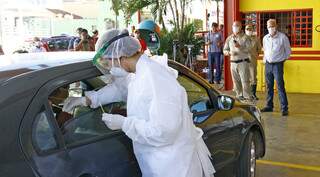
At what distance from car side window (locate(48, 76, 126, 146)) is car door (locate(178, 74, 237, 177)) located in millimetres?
845

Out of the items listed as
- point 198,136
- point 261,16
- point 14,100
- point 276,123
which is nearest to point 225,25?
point 261,16

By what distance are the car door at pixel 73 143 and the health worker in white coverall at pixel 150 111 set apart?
0.28 feet

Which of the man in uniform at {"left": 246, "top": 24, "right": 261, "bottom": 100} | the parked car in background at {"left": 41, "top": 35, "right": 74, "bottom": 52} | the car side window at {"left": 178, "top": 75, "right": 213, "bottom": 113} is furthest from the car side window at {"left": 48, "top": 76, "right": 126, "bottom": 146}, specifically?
the parked car in background at {"left": 41, "top": 35, "right": 74, "bottom": 52}

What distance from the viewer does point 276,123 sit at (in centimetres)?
816

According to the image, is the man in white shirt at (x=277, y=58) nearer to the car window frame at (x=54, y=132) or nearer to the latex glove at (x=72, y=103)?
the latex glove at (x=72, y=103)

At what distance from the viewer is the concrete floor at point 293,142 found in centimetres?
561

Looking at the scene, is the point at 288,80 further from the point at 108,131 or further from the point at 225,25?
the point at 108,131

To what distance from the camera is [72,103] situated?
9.62 ft

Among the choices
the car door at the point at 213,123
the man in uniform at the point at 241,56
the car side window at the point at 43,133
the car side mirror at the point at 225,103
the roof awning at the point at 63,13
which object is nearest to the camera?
the car side window at the point at 43,133

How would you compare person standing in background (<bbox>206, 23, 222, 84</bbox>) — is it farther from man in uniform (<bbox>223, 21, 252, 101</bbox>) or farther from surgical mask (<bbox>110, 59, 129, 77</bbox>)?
surgical mask (<bbox>110, 59, 129, 77</bbox>)

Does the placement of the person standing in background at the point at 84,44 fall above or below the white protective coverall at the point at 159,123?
above

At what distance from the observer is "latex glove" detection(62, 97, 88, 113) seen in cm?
287

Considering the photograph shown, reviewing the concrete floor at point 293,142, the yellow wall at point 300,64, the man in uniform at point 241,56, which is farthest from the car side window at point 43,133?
the yellow wall at point 300,64

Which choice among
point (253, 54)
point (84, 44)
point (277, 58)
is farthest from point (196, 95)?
point (84, 44)
